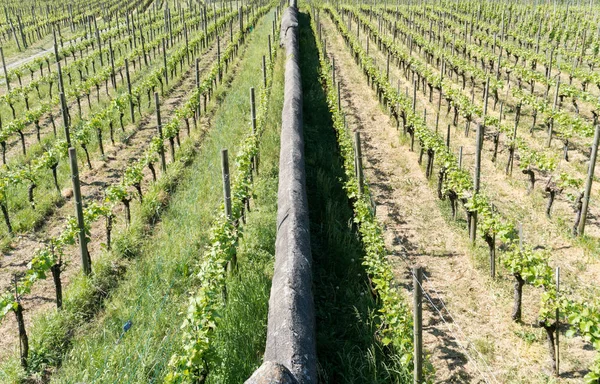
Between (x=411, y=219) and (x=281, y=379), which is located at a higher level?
(x=281, y=379)

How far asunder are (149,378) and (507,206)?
8306 mm

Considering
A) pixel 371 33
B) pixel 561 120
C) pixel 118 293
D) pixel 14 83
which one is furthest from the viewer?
pixel 371 33

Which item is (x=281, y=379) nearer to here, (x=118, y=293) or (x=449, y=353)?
(x=449, y=353)

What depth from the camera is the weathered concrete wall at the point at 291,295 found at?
17.2 feet

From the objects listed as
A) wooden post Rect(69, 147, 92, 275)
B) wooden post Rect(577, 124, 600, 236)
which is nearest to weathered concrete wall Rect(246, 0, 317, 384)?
wooden post Rect(69, 147, 92, 275)

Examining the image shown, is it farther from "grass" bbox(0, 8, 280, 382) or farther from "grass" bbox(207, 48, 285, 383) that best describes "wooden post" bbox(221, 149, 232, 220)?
"grass" bbox(0, 8, 280, 382)

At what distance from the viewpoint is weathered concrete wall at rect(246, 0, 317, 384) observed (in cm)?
525

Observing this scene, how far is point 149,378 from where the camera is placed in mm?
6012

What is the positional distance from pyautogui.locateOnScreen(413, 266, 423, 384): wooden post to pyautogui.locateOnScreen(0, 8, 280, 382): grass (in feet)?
10.0

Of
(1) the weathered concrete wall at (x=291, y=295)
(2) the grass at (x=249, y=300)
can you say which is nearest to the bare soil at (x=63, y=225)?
(2) the grass at (x=249, y=300)

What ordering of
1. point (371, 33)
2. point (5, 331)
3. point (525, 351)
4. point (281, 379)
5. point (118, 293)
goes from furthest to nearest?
point (371, 33), point (118, 293), point (5, 331), point (525, 351), point (281, 379)

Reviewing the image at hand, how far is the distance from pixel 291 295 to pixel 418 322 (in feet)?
5.46

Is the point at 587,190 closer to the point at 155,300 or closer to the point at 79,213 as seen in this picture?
the point at 155,300

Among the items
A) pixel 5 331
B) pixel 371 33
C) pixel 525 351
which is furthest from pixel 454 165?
pixel 371 33
